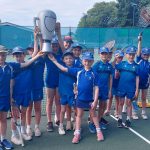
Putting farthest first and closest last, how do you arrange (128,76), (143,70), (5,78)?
1. (143,70)
2. (128,76)
3. (5,78)

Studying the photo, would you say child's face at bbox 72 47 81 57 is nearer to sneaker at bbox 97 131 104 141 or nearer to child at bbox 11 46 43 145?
child at bbox 11 46 43 145

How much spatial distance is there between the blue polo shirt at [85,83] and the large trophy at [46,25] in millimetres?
701

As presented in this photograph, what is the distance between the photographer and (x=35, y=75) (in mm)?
6250

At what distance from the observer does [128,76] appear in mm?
6965

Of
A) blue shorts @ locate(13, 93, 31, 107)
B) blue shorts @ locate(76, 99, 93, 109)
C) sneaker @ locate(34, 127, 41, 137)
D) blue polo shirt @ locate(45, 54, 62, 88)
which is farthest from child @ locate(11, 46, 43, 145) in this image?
blue shorts @ locate(76, 99, 93, 109)

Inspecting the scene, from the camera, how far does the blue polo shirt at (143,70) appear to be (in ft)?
24.9

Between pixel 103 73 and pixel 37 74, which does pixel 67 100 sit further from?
pixel 103 73

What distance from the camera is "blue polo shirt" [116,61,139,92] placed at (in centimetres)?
696

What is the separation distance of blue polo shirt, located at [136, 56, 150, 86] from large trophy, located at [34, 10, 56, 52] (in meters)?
2.59

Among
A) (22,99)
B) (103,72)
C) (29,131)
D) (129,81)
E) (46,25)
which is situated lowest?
(29,131)

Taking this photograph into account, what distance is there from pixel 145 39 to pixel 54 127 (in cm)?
1282

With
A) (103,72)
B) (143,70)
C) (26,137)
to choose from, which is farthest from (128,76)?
(26,137)

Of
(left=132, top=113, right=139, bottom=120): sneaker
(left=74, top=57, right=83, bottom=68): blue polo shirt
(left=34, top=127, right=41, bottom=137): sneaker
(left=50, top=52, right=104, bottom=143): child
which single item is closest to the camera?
(left=50, top=52, right=104, bottom=143): child

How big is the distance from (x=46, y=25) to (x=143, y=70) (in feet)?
9.26
